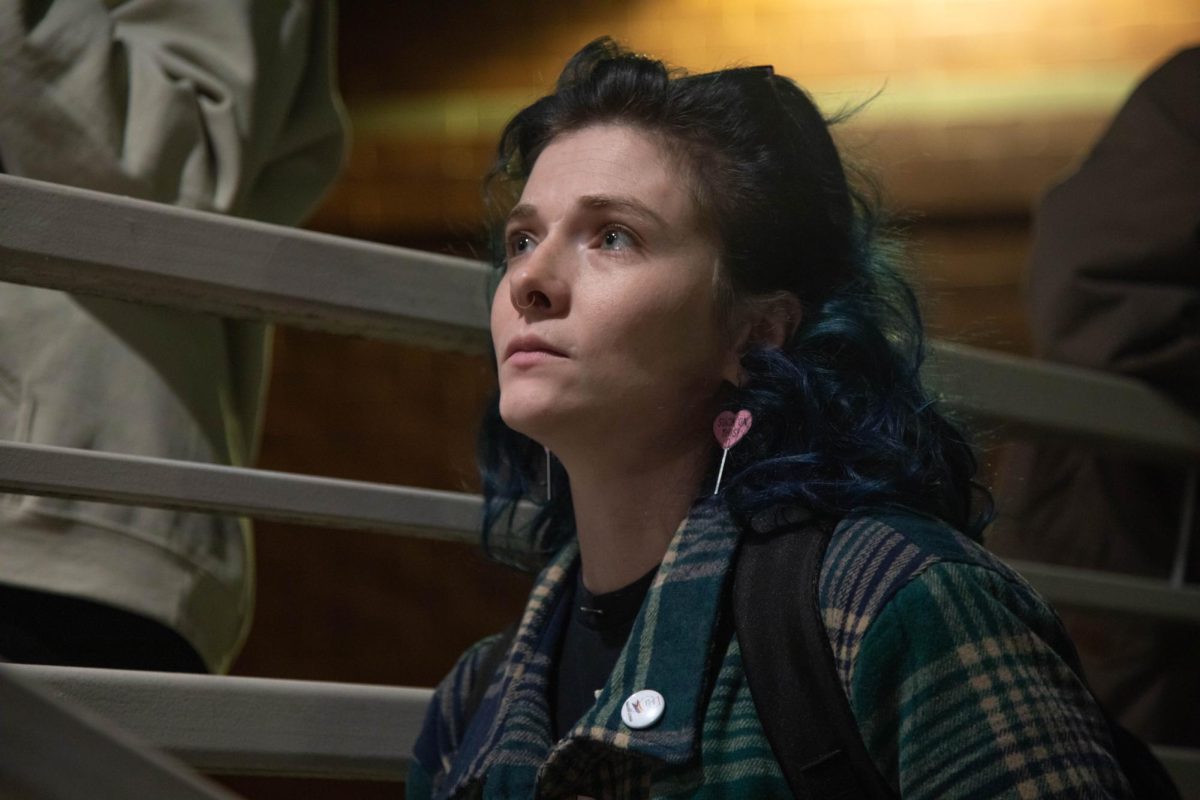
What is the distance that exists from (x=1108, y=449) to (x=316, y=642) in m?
2.04

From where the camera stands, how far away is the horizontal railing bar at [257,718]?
1.30m

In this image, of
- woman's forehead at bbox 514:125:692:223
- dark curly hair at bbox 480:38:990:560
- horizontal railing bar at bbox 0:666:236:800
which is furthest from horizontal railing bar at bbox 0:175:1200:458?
horizontal railing bar at bbox 0:666:236:800

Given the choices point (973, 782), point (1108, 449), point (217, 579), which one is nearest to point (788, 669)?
point (973, 782)

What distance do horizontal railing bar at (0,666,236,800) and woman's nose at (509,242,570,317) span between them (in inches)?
28.0

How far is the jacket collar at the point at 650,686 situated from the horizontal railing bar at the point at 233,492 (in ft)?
0.99

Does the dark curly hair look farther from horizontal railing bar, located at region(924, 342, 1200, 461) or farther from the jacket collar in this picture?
horizontal railing bar, located at region(924, 342, 1200, 461)

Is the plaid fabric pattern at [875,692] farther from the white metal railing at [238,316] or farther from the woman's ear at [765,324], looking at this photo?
the white metal railing at [238,316]

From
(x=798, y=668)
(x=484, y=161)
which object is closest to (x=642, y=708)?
(x=798, y=668)

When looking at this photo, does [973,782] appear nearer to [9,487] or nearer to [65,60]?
[9,487]

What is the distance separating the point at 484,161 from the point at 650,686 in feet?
8.60

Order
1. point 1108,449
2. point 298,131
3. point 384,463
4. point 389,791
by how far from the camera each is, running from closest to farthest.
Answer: point 298,131, point 1108,449, point 389,791, point 384,463

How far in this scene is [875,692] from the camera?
1.02 m

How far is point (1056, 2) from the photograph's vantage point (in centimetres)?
348

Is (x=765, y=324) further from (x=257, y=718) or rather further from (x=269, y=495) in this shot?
(x=257, y=718)
